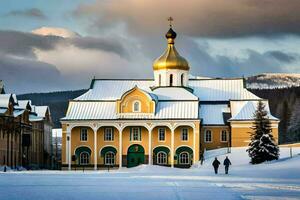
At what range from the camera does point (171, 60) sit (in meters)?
86.9

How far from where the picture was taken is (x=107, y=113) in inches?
3162

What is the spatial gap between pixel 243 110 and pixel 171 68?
10927 mm

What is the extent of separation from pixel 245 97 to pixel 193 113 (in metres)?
11.1

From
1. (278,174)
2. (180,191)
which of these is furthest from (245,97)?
(180,191)

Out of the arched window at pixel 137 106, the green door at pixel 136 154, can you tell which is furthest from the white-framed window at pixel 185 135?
the arched window at pixel 137 106

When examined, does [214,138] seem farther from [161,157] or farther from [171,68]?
[171,68]

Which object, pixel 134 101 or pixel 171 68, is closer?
pixel 134 101

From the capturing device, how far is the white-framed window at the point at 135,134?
8069cm

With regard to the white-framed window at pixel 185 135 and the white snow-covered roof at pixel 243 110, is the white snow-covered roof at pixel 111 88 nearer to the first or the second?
the white-framed window at pixel 185 135

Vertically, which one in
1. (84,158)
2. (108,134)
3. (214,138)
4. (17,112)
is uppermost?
(17,112)

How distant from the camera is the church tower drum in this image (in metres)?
86.8

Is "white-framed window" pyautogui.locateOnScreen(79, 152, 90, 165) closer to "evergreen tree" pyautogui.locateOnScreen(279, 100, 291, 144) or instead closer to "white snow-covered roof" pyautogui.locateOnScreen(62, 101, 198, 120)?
"white snow-covered roof" pyautogui.locateOnScreen(62, 101, 198, 120)

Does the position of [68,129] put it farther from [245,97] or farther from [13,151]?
[245,97]

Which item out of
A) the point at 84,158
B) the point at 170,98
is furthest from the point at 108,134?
the point at 170,98
